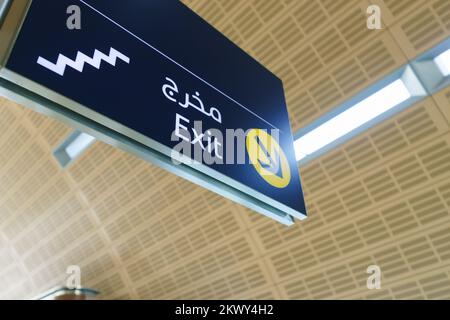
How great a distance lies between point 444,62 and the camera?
4.21 meters

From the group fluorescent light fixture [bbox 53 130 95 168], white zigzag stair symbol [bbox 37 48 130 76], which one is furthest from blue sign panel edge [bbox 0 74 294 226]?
fluorescent light fixture [bbox 53 130 95 168]

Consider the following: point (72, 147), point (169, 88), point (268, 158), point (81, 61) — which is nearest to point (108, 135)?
point (81, 61)

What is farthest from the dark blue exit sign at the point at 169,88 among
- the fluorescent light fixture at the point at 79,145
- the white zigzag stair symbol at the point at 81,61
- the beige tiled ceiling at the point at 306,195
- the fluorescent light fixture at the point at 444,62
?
the fluorescent light fixture at the point at 79,145

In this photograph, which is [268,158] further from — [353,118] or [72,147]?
[72,147]

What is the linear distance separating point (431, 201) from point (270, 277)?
2.55 meters

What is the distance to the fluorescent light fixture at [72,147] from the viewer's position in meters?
6.74

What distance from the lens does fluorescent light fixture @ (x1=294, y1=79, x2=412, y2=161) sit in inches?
176

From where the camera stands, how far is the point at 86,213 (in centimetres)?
759

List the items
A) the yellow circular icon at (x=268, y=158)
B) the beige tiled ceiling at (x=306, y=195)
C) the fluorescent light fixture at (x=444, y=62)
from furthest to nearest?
the beige tiled ceiling at (x=306, y=195) → the fluorescent light fixture at (x=444, y=62) → the yellow circular icon at (x=268, y=158)

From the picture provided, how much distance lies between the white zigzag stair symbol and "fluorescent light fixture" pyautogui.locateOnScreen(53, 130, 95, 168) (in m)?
5.14

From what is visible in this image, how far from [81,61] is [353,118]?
12.3ft

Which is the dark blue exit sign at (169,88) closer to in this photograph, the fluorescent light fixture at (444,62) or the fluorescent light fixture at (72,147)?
the fluorescent light fixture at (444,62)

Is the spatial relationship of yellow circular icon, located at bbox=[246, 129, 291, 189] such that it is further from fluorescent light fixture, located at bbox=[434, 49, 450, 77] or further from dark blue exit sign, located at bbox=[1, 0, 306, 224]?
fluorescent light fixture, located at bbox=[434, 49, 450, 77]
